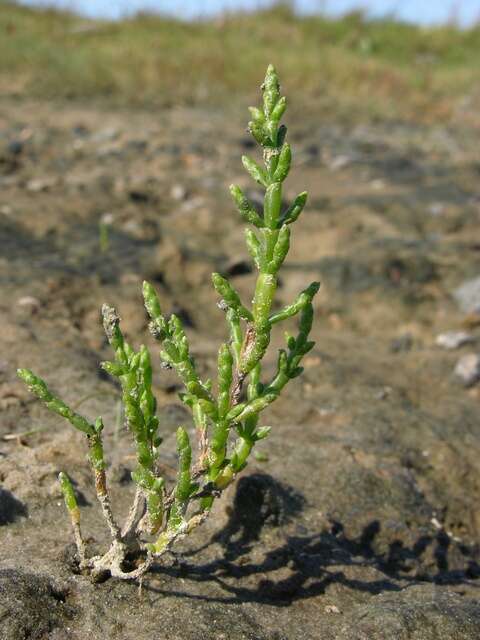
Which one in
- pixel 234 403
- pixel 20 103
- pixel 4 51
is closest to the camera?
pixel 234 403

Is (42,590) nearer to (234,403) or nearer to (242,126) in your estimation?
(234,403)

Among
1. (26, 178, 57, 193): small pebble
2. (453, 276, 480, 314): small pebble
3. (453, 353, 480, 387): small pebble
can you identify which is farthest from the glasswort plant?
(26, 178, 57, 193): small pebble

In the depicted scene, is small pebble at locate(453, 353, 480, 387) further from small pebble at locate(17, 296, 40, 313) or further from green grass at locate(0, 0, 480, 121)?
green grass at locate(0, 0, 480, 121)

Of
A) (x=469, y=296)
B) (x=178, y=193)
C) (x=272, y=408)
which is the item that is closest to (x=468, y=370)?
(x=469, y=296)

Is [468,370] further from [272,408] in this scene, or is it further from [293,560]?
[293,560]

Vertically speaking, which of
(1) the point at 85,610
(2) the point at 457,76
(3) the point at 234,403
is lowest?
(2) the point at 457,76

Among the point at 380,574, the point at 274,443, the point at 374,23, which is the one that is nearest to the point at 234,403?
the point at 380,574
